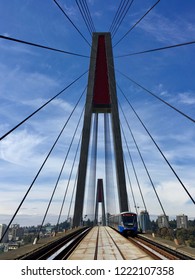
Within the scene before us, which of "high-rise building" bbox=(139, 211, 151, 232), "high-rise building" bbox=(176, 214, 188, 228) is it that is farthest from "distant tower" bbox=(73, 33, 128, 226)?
"high-rise building" bbox=(176, 214, 188, 228)

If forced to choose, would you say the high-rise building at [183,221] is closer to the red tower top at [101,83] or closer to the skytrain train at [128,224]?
the skytrain train at [128,224]

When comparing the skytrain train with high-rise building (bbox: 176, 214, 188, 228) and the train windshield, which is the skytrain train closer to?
the train windshield

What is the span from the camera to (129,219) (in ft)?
76.1

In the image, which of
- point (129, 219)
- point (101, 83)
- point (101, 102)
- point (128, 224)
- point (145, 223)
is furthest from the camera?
point (145, 223)

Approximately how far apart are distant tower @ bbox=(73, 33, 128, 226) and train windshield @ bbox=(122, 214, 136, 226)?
134 inches

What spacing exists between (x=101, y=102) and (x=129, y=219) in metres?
13.2

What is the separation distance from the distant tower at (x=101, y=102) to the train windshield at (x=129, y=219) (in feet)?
11.1

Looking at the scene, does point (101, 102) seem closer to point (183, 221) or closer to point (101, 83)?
point (101, 83)

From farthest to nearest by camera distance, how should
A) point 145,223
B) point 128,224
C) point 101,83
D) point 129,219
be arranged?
point 145,223 < point 101,83 < point 129,219 < point 128,224

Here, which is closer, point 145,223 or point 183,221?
point 145,223


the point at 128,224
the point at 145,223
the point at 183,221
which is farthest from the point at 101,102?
the point at 183,221
